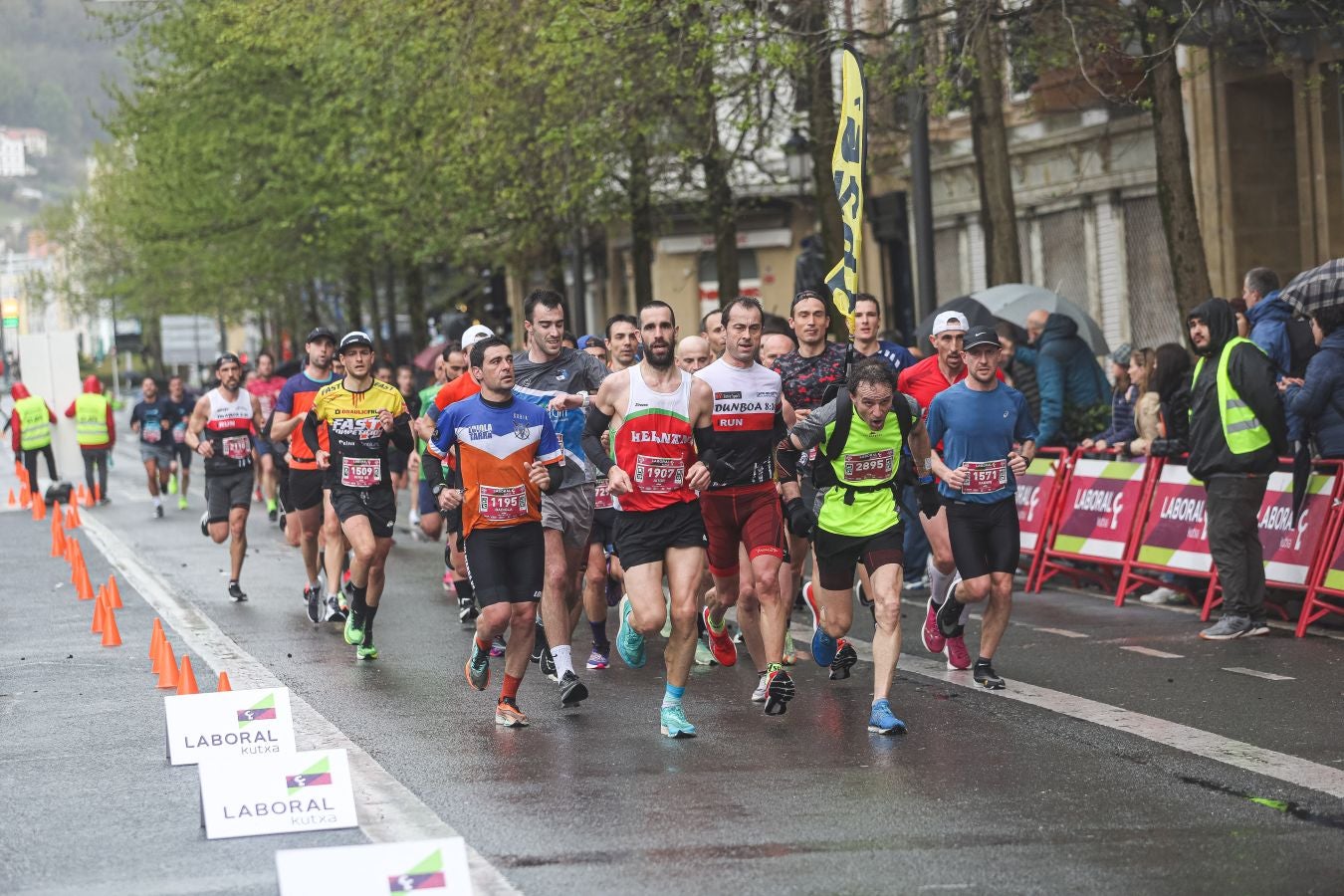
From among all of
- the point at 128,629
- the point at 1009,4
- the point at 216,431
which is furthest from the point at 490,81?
the point at 128,629

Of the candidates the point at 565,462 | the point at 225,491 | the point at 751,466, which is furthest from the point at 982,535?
the point at 225,491

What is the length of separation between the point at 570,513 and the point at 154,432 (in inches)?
736

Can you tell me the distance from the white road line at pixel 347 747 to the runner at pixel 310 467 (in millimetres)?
769

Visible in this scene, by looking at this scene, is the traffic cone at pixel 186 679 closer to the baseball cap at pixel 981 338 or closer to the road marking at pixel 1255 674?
the baseball cap at pixel 981 338

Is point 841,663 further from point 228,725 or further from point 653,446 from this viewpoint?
point 228,725

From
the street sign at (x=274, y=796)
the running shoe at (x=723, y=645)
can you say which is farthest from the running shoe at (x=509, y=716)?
the street sign at (x=274, y=796)

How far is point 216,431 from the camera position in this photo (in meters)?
17.5

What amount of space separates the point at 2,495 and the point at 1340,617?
85.7ft

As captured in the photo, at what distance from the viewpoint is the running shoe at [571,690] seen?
10258mm

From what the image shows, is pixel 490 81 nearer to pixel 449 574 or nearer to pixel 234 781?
pixel 449 574

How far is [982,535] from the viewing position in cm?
1095

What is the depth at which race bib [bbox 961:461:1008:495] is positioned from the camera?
1080 centimetres

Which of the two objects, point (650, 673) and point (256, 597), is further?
point (256, 597)

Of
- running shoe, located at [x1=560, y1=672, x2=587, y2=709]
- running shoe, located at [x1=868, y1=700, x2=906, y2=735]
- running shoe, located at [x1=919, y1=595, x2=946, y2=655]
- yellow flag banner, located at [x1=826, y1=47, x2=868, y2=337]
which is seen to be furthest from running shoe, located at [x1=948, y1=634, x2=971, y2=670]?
running shoe, located at [x1=560, y1=672, x2=587, y2=709]
